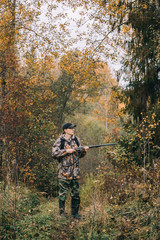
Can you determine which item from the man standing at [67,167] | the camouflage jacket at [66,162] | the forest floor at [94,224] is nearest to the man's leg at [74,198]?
the man standing at [67,167]

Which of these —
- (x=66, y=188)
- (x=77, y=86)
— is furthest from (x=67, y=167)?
(x=77, y=86)

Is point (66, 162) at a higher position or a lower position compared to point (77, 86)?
lower

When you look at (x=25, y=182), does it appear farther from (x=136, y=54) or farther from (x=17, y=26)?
(x=17, y=26)

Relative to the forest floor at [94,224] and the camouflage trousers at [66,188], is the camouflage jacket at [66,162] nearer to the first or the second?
the camouflage trousers at [66,188]

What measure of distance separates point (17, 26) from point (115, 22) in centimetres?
389

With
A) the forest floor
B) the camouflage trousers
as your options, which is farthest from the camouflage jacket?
the forest floor

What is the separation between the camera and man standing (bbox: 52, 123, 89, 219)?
4.43 metres

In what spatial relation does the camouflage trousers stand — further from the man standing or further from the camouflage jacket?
the camouflage jacket

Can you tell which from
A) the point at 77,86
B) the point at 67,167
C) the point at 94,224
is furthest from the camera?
the point at 77,86

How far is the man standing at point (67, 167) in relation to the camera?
443cm

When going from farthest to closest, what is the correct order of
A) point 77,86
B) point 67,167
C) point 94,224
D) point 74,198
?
point 77,86 → point 74,198 → point 67,167 → point 94,224

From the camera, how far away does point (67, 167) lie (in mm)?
4441

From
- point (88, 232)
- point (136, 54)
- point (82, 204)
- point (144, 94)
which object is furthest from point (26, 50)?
point (88, 232)

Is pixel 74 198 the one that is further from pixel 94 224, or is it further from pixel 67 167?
pixel 94 224
